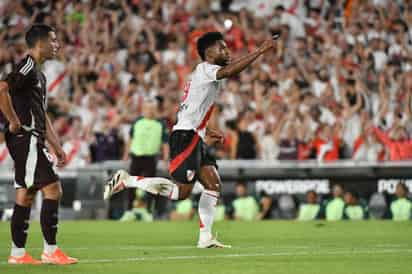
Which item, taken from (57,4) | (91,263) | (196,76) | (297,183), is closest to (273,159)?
(297,183)

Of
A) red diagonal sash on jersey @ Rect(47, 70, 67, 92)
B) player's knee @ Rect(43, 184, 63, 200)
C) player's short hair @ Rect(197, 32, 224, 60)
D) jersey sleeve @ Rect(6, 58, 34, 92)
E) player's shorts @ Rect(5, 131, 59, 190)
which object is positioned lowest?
player's knee @ Rect(43, 184, 63, 200)

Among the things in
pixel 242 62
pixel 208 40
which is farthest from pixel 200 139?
pixel 242 62

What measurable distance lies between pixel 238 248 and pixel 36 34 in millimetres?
3769

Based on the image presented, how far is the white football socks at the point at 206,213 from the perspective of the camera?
12812 millimetres

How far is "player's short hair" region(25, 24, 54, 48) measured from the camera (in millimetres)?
10547

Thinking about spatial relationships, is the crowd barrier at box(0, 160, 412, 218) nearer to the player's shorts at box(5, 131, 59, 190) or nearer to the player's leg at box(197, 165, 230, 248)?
the player's leg at box(197, 165, 230, 248)

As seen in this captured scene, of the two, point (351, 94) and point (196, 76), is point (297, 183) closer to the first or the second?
point (351, 94)

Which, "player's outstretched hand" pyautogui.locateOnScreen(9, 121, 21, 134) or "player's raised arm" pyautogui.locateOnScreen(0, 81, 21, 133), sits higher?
"player's raised arm" pyautogui.locateOnScreen(0, 81, 21, 133)

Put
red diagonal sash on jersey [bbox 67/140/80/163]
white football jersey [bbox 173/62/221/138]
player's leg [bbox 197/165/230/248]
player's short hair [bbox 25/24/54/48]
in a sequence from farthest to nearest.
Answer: red diagonal sash on jersey [bbox 67/140/80/163]
player's leg [bbox 197/165/230/248]
white football jersey [bbox 173/62/221/138]
player's short hair [bbox 25/24/54/48]

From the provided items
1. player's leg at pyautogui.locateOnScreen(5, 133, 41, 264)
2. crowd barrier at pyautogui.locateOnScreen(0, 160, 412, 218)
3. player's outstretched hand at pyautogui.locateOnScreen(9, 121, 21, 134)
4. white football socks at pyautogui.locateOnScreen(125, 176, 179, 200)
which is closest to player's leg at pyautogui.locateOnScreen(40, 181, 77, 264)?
player's leg at pyautogui.locateOnScreen(5, 133, 41, 264)

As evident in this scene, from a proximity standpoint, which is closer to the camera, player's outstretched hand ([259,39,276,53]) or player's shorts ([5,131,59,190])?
player's shorts ([5,131,59,190])

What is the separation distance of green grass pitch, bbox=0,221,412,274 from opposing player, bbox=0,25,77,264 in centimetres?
33

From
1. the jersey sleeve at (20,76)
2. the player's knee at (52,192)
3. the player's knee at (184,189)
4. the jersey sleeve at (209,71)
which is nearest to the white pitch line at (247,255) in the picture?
the player's knee at (52,192)

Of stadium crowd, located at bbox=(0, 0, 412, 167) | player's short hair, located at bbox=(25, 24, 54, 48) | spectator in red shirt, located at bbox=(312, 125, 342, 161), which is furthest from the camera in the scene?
stadium crowd, located at bbox=(0, 0, 412, 167)
